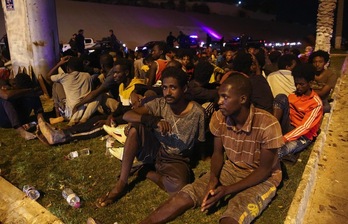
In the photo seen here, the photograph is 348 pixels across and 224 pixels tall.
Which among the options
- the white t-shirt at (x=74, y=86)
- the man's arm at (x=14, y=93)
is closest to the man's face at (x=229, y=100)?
the white t-shirt at (x=74, y=86)

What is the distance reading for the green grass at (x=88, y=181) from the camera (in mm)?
3391

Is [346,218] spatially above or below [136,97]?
below

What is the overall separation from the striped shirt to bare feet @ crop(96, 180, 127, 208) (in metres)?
1.31

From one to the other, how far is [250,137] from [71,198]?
2.19m

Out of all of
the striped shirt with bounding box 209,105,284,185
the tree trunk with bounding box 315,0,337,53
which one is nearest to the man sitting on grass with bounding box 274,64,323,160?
the striped shirt with bounding box 209,105,284,185

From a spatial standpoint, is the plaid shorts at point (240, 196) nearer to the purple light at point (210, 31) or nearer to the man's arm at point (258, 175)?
the man's arm at point (258, 175)

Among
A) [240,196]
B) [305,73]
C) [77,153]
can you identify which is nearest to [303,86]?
[305,73]

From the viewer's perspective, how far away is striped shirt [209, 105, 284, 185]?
289 cm

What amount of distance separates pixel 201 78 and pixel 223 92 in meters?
1.69

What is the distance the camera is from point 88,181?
4.12m

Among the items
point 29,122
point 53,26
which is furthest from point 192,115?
point 53,26

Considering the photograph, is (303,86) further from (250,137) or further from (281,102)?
(250,137)

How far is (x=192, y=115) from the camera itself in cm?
361

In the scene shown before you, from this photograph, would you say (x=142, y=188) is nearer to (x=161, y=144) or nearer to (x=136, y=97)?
(x=161, y=144)
